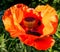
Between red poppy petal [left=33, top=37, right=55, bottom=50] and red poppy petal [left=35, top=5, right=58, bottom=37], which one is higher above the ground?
red poppy petal [left=35, top=5, right=58, bottom=37]

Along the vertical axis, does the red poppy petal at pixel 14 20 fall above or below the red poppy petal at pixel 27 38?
above

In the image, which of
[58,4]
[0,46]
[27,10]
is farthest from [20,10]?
[58,4]

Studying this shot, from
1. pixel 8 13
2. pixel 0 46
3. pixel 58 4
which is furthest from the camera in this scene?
pixel 58 4

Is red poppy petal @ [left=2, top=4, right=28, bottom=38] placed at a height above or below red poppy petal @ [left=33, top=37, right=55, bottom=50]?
above

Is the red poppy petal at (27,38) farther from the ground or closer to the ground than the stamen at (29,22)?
closer to the ground

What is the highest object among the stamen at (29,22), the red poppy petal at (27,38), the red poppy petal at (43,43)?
the stamen at (29,22)


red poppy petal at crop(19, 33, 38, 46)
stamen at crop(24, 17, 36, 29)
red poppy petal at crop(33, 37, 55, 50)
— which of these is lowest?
red poppy petal at crop(33, 37, 55, 50)

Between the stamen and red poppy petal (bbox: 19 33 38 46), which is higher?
the stamen

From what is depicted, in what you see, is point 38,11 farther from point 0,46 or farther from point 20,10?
point 0,46
